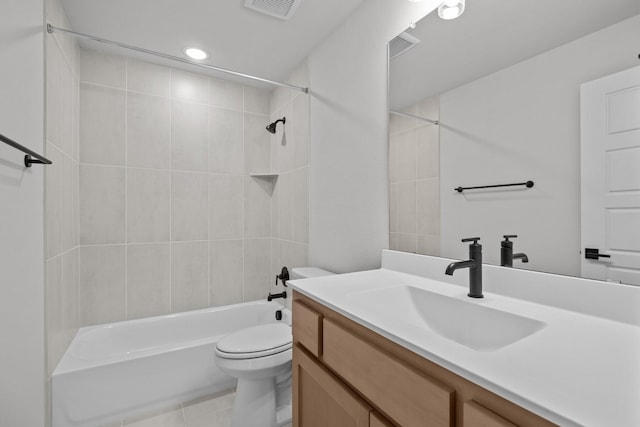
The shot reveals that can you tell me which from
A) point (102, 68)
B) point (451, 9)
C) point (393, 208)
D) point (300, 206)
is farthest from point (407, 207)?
point (102, 68)

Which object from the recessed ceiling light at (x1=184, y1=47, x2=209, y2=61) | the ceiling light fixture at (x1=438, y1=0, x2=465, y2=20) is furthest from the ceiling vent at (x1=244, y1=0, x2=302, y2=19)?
the ceiling light fixture at (x1=438, y1=0, x2=465, y2=20)

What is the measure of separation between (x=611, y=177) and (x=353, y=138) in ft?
3.76

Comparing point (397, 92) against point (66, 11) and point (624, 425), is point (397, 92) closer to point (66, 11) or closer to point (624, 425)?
point (624, 425)

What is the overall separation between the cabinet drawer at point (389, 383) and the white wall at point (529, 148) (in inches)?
23.0

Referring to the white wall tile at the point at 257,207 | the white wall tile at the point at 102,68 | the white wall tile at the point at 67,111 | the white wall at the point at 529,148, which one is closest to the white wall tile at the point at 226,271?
the white wall tile at the point at 257,207

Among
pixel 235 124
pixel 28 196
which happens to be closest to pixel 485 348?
pixel 28 196

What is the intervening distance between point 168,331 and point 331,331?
1.89 meters

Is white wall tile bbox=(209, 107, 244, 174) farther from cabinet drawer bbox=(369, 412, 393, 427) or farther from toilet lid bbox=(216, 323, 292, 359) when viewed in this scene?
cabinet drawer bbox=(369, 412, 393, 427)

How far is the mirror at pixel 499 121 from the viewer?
833 millimetres

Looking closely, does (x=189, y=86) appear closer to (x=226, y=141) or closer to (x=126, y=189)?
(x=226, y=141)

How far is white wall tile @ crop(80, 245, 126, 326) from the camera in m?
2.10

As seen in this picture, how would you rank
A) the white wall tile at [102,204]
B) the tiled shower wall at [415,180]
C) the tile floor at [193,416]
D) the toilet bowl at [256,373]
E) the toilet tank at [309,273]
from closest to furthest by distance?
1. the tiled shower wall at [415,180]
2. the toilet bowl at [256,373]
3. the tile floor at [193,416]
4. the toilet tank at [309,273]
5. the white wall tile at [102,204]

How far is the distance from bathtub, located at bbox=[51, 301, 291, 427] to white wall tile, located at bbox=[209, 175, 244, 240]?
692 millimetres

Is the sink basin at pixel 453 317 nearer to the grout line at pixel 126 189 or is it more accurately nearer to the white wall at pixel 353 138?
the white wall at pixel 353 138
